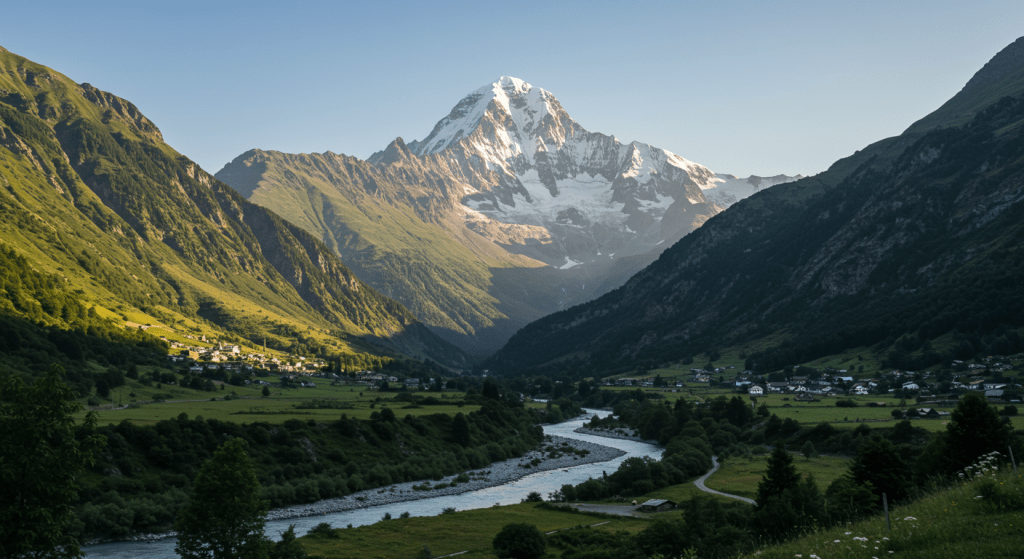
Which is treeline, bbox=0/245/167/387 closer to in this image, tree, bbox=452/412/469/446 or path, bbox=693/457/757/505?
tree, bbox=452/412/469/446

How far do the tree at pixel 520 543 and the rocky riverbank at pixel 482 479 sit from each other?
38.7 meters

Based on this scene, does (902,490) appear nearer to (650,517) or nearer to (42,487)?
(650,517)

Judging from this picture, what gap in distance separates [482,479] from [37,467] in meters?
97.4

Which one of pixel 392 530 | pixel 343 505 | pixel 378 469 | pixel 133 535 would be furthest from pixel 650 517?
pixel 133 535

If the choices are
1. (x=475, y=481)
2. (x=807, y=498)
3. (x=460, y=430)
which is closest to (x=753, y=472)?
(x=475, y=481)

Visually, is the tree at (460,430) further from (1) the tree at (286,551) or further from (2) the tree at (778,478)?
(2) the tree at (778,478)

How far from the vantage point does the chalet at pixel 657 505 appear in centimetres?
9175

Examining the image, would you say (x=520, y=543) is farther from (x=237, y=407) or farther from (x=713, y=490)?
(x=237, y=407)

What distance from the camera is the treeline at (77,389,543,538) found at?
281 feet

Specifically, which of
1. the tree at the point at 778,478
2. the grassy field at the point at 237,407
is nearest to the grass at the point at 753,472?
the tree at the point at 778,478

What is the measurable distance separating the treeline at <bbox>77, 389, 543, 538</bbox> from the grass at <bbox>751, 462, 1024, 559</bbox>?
258 feet

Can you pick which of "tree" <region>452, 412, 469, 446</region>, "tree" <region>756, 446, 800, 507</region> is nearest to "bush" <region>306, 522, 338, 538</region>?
"tree" <region>756, 446, 800, 507</region>

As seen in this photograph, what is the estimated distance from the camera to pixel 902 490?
2333 inches

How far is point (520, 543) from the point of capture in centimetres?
6812
